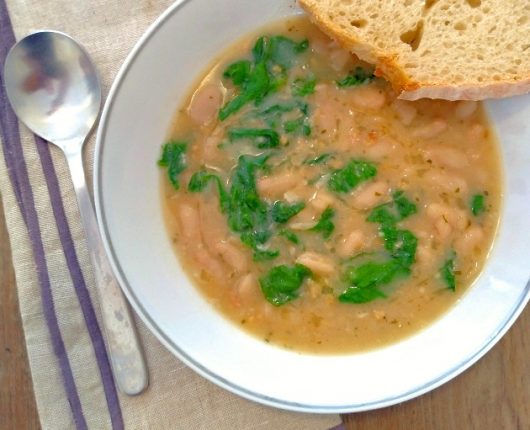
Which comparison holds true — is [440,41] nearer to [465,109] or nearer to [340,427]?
[465,109]

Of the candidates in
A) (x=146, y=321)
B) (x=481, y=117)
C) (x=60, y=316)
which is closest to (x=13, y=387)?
(x=60, y=316)

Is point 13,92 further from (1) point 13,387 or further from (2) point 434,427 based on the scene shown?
(2) point 434,427

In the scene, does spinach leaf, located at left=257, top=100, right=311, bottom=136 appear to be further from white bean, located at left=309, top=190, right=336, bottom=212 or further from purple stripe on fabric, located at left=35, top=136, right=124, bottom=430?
purple stripe on fabric, located at left=35, top=136, right=124, bottom=430

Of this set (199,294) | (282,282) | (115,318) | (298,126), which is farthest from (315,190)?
(115,318)

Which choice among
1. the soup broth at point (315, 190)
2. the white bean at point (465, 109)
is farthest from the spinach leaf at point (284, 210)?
the white bean at point (465, 109)

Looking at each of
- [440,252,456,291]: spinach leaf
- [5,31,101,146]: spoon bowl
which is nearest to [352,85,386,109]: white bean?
[440,252,456,291]: spinach leaf

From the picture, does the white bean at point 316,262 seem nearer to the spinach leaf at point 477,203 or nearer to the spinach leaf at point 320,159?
the spinach leaf at point 320,159
